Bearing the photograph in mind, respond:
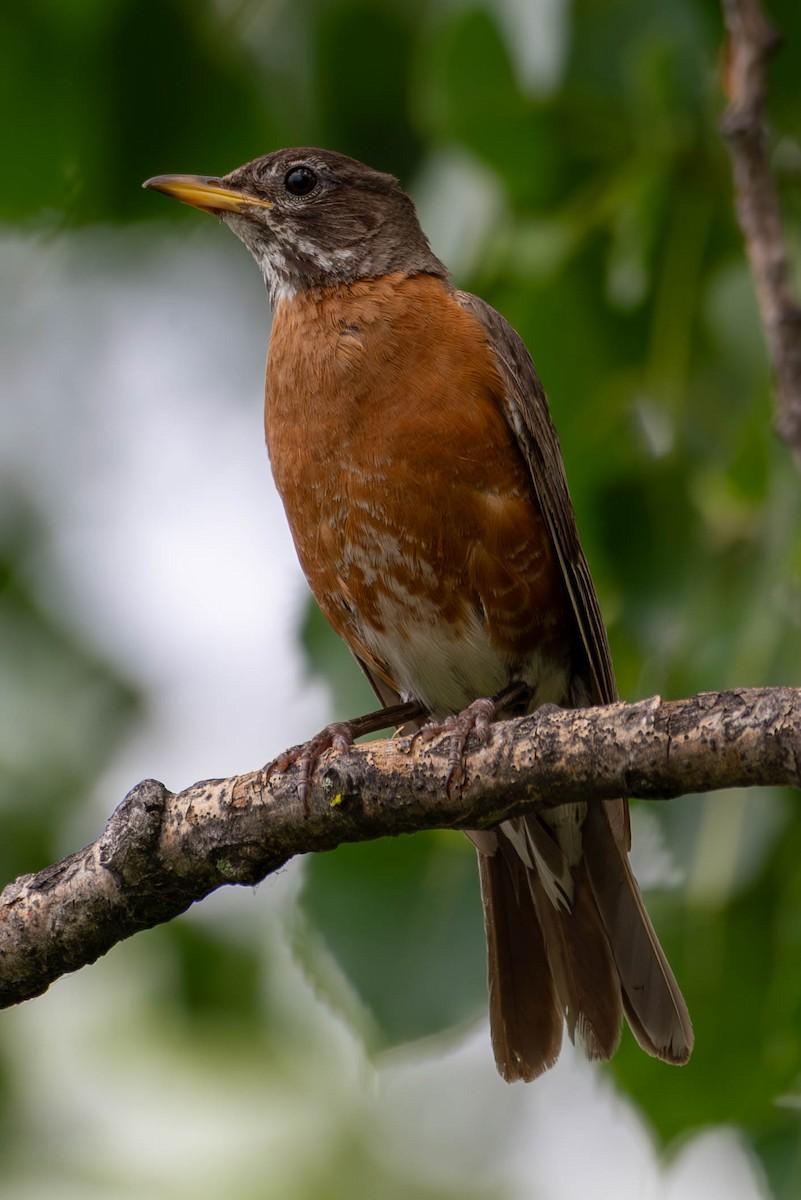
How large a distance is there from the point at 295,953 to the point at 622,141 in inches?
94.0

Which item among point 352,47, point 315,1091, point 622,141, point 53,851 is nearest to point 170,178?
point 352,47

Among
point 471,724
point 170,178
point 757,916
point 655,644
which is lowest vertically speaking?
point 757,916

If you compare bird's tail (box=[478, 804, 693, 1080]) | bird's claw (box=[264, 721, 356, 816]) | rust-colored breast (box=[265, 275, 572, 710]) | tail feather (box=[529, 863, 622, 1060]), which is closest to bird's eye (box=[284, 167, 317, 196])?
rust-colored breast (box=[265, 275, 572, 710])

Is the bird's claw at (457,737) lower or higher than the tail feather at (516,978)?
higher

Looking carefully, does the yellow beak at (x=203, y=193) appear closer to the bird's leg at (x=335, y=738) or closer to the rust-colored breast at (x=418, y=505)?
the rust-colored breast at (x=418, y=505)

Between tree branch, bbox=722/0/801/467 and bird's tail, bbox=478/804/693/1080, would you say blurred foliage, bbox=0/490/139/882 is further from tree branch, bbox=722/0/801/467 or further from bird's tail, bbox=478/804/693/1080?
tree branch, bbox=722/0/801/467

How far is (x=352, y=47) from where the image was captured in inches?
191

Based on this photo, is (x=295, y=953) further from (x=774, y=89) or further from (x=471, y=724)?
(x=774, y=89)

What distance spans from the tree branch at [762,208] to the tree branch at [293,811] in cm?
102

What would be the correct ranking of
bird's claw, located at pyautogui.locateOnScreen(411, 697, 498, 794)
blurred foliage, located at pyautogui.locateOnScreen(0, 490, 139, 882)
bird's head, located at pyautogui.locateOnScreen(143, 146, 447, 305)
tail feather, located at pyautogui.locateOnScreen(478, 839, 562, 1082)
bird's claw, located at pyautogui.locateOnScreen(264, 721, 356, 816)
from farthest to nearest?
blurred foliage, located at pyautogui.locateOnScreen(0, 490, 139, 882) < bird's head, located at pyautogui.locateOnScreen(143, 146, 447, 305) < tail feather, located at pyautogui.locateOnScreen(478, 839, 562, 1082) < bird's claw, located at pyautogui.locateOnScreen(264, 721, 356, 816) < bird's claw, located at pyautogui.locateOnScreen(411, 697, 498, 794)

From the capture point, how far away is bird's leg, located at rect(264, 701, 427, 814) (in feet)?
10.8

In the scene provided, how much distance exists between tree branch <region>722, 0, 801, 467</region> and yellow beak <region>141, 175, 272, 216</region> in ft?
5.77

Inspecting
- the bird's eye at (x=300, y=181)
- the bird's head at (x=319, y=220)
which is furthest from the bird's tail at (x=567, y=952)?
the bird's eye at (x=300, y=181)

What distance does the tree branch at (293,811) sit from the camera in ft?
9.23
